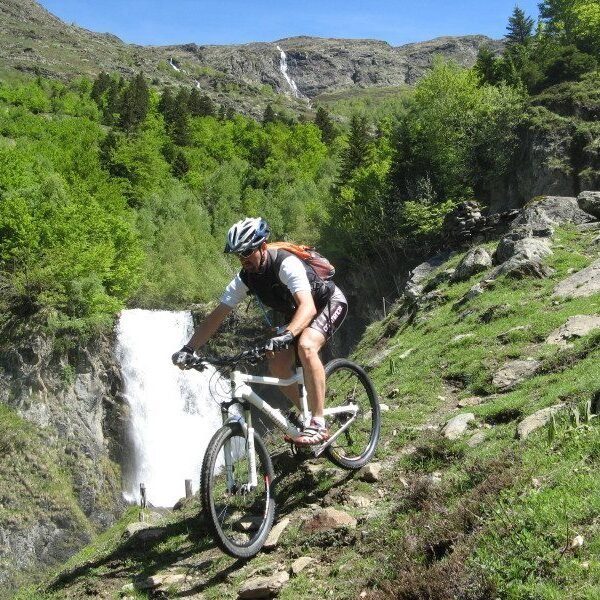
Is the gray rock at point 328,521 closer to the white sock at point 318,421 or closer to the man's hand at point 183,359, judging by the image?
the white sock at point 318,421

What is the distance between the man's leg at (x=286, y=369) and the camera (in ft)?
20.0

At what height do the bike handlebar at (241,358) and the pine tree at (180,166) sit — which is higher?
the pine tree at (180,166)

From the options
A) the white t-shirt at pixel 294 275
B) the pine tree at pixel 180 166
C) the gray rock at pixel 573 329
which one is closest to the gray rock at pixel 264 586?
the white t-shirt at pixel 294 275

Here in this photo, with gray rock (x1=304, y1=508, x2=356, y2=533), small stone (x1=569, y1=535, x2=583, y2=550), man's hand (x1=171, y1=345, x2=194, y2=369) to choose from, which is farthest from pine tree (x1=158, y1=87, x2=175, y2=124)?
small stone (x1=569, y1=535, x2=583, y2=550)

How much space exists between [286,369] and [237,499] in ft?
4.34

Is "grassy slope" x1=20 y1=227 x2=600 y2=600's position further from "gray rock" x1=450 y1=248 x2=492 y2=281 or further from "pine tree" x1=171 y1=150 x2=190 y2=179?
"pine tree" x1=171 y1=150 x2=190 y2=179

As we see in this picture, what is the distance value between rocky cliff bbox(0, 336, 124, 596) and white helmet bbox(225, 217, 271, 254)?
2311 cm

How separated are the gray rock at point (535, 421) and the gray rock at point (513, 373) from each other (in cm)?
232

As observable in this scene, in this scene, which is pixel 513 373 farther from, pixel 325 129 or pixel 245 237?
pixel 325 129

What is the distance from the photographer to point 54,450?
1188 inches

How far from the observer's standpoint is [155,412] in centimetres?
3700

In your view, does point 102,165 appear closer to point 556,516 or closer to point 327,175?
point 327,175

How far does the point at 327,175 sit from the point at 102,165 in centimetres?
2427

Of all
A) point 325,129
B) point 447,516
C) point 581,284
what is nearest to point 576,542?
point 447,516
